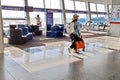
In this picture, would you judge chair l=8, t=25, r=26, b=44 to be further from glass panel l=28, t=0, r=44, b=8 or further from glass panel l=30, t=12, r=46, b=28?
glass panel l=28, t=0, r=44, b=8

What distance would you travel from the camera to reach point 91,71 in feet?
14.3

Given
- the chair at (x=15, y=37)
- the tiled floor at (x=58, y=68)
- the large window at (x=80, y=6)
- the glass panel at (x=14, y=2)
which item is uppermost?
the large window at (x=80, y=6)

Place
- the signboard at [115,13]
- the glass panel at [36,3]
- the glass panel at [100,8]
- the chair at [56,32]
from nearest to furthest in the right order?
the signboard at [115,13] < the chair at [56,32] < the glass panel at [36,3] < the glass panel at [100,8]

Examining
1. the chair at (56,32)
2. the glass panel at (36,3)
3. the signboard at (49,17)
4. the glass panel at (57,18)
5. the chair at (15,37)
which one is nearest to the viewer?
the chair at (15,37)

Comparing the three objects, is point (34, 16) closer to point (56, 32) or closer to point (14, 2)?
point (14, 2)

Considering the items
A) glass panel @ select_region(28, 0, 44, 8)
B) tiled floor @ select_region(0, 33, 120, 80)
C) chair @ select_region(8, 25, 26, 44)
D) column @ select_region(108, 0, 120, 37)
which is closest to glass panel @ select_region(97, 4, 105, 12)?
glass panel @ select_region(28, 0, 44, 8)

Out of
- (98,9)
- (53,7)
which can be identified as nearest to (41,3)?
(53,7)

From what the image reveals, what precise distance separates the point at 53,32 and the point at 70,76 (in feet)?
26.1

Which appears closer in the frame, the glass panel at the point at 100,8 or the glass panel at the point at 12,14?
the glass panel at the point at 12,14

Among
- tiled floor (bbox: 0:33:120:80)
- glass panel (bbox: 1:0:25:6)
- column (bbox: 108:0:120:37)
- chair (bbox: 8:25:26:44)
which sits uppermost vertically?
glass panel (bbox: 1:0:25:6)

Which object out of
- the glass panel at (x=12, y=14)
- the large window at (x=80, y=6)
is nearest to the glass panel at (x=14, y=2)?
the glass panel at (x=12, y=14)

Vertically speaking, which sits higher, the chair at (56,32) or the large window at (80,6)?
the large window at (80,6)

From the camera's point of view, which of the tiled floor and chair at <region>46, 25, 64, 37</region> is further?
chair at <region>46, 25, 64, 37</region>

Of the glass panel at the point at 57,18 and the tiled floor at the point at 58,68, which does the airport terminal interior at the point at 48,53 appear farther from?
the glass panel at the point at 57,18
